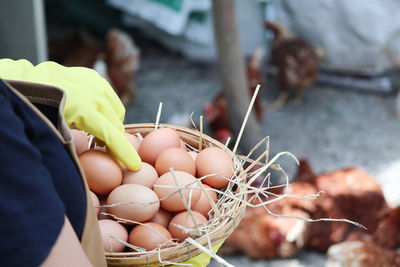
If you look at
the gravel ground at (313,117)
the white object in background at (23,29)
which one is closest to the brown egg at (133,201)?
the gravel ground at (313,117)

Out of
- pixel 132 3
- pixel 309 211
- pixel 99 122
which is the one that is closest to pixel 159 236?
pixel 99 122

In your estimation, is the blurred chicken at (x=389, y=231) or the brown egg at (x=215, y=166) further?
the blurred chicken at (x=389, y=231)

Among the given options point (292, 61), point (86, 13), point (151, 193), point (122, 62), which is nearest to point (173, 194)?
point (151, 193)

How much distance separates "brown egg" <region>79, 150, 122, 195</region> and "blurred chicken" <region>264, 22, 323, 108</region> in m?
3.46

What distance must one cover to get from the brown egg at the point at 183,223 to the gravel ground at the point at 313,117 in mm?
2074

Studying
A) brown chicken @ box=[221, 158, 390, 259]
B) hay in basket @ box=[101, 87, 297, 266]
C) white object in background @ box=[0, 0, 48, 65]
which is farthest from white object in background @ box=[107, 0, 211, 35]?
hay in basket @ box=[101, 87, 297, 266]

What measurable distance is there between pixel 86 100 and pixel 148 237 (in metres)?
0.39

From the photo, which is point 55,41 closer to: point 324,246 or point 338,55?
point 338,55

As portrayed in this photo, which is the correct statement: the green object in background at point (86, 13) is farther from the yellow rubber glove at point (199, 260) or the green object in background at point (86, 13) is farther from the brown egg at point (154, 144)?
the yellow rubber glove at point (199, 260)

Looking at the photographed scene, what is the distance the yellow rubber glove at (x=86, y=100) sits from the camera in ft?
3.36

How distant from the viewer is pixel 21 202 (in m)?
0.69

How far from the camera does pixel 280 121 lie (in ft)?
14.1

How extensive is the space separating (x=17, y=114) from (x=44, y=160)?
0.29ft

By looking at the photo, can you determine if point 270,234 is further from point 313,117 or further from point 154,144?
point 313,117
